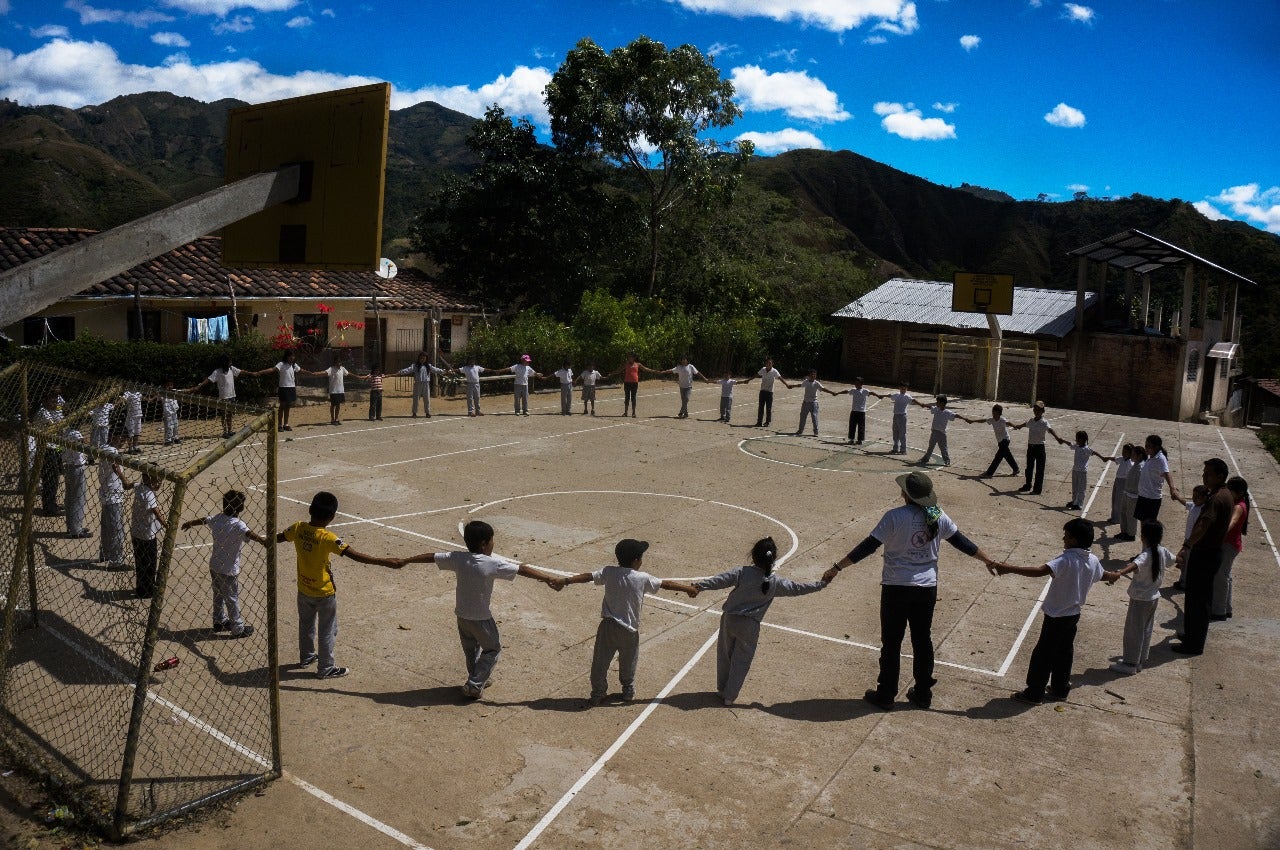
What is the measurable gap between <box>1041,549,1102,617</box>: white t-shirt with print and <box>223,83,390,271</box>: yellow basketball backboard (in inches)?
251

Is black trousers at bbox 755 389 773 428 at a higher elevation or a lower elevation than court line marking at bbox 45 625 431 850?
higher

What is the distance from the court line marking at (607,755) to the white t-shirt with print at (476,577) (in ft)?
4.95

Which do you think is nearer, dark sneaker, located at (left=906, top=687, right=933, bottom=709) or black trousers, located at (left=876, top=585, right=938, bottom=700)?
black trousers, located at (left=876, top=585, right=938, bottom=700)

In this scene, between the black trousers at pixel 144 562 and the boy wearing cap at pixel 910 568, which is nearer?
the boy wearing cap at pixel 910 568

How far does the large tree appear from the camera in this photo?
35.2 metres

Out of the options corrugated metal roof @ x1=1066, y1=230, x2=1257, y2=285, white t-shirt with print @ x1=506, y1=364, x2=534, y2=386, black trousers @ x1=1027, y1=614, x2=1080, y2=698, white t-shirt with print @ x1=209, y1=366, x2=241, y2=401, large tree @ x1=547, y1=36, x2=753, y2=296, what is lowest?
black trousers @ x1=1027, y1=614, x2=1080, y2=698

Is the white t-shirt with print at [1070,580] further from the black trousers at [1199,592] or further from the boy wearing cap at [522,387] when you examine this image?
the boy wearing cap at [522,387]

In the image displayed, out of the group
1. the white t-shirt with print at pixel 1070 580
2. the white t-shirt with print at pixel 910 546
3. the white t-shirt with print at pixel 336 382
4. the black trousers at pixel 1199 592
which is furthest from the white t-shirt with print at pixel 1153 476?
the white t-shirt with print at pixel 336 382

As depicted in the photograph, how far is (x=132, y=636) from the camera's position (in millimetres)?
8359

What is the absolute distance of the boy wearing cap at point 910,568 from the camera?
8.32 m

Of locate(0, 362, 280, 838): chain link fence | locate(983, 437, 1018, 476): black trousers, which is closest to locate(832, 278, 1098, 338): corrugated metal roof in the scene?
locate(983, 437, 1018, 476): black trousers

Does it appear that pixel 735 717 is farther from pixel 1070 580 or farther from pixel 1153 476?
pixel 1153 476

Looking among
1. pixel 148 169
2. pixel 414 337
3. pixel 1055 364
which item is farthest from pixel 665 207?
pixel 148 169

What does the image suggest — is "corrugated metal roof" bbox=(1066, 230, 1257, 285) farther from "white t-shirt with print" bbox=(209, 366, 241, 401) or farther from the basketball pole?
"white t-shirt with print" bbox=(209, 366, 241, 401)
